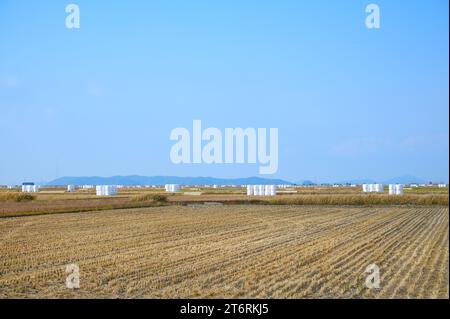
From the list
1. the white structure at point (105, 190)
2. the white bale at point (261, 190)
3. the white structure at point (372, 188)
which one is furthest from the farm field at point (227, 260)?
the white structure at point (105, 190)

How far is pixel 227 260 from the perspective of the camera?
16.5 meters

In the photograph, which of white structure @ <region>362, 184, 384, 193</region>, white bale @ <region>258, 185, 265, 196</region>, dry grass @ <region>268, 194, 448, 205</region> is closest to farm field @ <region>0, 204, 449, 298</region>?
dry grass @ <region>268, 194, 448, 205</region>

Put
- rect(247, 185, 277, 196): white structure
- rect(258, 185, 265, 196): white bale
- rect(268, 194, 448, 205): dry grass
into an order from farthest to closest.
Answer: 1. rect(258, 185, 265, 196): white bale
2. rect(247, 185, 277, 196): white structure
3. rect(268, 194, 448, 205): dry grass

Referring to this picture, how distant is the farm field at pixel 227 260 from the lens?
12062 mm

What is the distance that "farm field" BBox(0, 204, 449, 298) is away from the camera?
12062 mm

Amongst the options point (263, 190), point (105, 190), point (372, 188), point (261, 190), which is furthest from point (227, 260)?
point (105, 190)

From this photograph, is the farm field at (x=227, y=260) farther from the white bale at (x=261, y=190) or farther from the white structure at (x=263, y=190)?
the white bale at (x=261, y=190)

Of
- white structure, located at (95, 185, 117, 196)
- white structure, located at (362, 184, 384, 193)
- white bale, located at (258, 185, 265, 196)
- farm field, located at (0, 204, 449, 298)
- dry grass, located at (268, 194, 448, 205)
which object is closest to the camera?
farm field, located at (0, 204, 449, 298)

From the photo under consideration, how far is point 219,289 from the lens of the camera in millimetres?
12133

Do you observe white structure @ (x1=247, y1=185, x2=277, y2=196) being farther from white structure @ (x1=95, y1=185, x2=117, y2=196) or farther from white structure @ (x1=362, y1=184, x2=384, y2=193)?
white structure @ (x1=95, y1=185, x2=117, y2=196)

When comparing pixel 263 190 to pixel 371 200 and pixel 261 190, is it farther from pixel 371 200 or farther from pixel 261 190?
pixel 371 200
